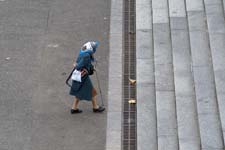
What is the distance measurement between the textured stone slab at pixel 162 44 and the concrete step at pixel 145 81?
0.13 metres

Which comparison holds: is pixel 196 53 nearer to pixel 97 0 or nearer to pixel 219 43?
pixel 219 43

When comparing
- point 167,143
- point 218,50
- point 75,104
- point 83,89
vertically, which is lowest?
point 167,143

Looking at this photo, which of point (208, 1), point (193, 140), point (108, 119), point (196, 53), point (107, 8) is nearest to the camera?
point (193, 140)

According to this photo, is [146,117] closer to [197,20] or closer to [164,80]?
[164,80]

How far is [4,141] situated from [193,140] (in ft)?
10.9

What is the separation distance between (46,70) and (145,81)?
209 centimetres

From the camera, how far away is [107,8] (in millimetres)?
14039

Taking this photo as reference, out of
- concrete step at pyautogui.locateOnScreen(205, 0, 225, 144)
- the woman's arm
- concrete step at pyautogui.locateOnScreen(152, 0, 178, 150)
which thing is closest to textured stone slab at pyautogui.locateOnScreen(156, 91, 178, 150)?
→ concrete step at pyautogui.locateOnScreen(152, 0, 178, 150)

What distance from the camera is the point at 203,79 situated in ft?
37.2

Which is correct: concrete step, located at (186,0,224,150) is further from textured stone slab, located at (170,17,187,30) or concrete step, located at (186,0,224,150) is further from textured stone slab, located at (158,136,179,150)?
textured stone slab, located at (158,136,179,150)

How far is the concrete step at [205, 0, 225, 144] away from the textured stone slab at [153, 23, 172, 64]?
34.4 inches

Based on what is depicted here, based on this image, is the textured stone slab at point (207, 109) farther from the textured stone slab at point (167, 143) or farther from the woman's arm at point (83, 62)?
the woman's arm at point (83, 62)

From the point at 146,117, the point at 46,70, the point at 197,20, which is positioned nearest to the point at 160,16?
the point at 197,20

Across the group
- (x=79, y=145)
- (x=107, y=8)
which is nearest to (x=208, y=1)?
(x=107, y=8)
